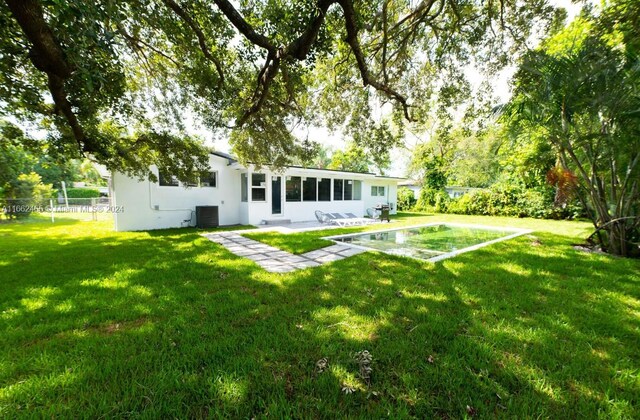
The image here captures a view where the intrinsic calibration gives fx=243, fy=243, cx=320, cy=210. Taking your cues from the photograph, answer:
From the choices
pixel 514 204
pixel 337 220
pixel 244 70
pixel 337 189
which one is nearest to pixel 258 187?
pixel 337 220

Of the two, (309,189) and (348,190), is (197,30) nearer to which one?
(309,189)

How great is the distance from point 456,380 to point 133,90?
A: 10.3 meters

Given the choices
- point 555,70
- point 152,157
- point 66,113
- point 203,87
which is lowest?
point 152,157

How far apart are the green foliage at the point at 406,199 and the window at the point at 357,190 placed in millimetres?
8752

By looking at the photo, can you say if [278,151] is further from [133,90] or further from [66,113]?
[66,113]

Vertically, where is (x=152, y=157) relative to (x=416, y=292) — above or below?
above

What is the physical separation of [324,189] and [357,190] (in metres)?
2.98

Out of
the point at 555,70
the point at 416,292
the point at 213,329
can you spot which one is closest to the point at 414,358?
the point at 416,292

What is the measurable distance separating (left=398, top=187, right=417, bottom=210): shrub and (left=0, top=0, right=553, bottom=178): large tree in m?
14.8

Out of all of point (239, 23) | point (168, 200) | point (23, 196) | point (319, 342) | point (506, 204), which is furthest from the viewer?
point (506, 204)

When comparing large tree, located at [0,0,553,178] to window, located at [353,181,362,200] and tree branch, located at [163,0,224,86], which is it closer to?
tree branch, located at [163,0,224,86]

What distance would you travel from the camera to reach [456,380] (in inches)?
75.2

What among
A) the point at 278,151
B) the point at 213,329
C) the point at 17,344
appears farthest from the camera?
the point at 278,151

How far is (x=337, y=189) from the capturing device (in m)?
15.0
